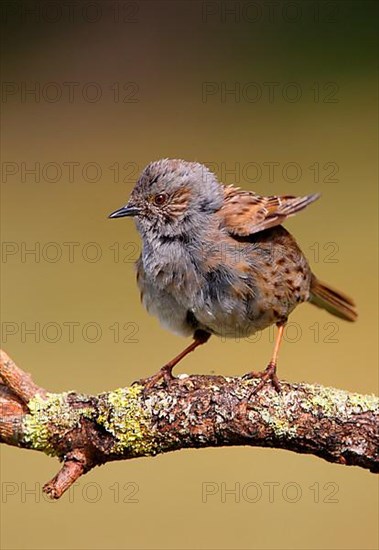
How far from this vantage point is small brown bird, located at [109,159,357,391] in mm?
3455

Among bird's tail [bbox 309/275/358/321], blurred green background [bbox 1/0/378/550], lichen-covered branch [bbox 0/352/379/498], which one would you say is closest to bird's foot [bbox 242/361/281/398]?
lichen-covered branch [bbox 0/352/379/498]

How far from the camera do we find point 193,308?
3459mm

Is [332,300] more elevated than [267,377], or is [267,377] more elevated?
[332,300]

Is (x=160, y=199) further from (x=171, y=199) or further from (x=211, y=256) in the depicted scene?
(x=211, y=256)

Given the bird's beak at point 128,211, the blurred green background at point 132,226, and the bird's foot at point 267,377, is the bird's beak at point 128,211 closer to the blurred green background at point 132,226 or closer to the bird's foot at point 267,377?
the bird's foot at point 267,377


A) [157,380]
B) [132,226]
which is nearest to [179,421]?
[157,380]

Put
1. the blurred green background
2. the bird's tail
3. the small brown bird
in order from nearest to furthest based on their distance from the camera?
the small brown bird
the bird's tail
the blurred green background

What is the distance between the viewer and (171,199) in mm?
3656

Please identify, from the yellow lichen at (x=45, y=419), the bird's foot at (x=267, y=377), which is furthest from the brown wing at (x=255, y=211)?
the yellow lichen at (x=45, y=419)

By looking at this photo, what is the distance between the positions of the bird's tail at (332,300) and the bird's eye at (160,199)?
2.89 feet

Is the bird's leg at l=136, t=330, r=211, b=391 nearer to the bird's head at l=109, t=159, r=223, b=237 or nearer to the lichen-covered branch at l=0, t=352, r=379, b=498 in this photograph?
the lichen-covered branch at l=0, t=352, r=379, b=498

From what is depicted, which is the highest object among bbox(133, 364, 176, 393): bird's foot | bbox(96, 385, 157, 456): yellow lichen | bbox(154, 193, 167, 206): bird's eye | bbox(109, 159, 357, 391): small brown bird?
bbox(154, 193, 167, 206): bird's eye

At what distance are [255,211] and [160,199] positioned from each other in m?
0.35

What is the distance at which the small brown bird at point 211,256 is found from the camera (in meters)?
3.46
